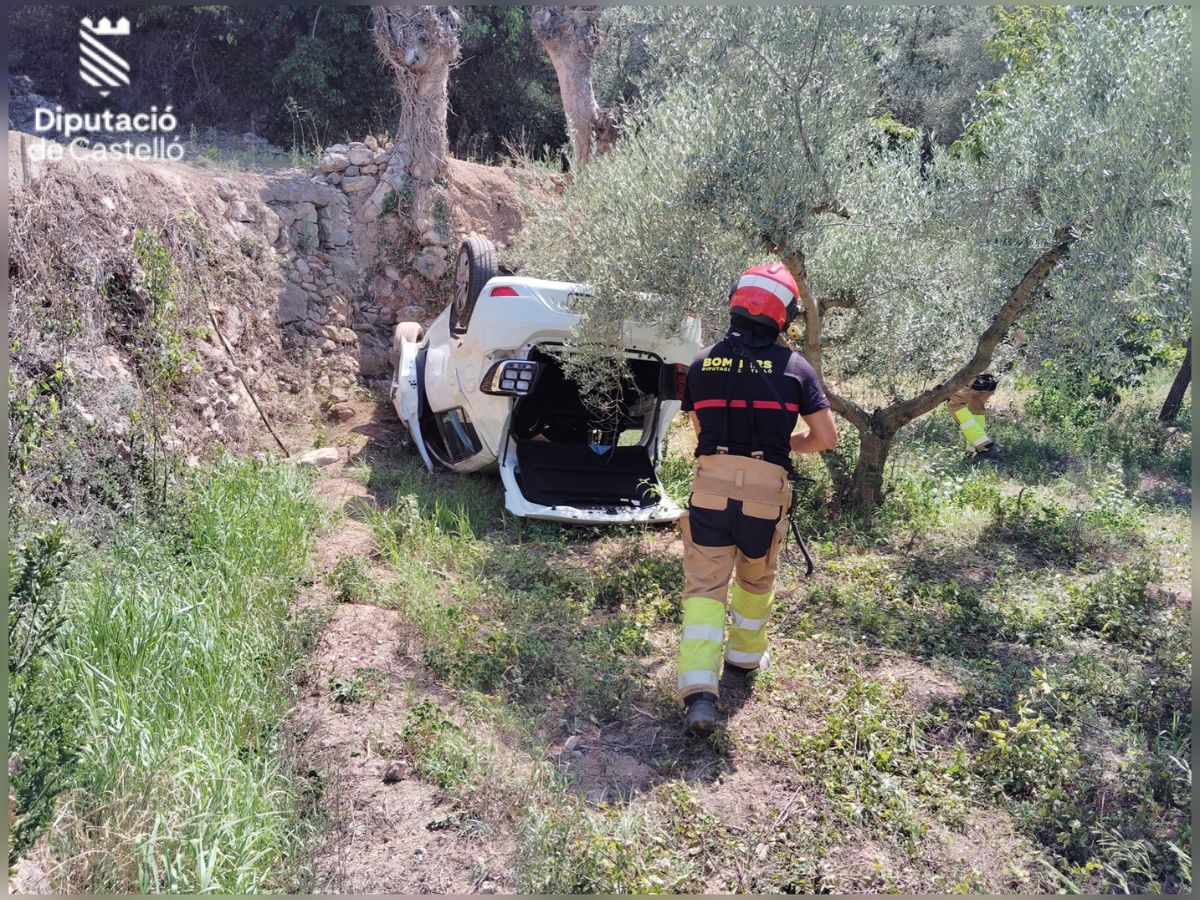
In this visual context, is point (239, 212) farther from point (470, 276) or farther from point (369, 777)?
point (369, 777)

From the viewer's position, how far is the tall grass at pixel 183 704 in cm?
278

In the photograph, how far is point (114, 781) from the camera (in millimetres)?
2990

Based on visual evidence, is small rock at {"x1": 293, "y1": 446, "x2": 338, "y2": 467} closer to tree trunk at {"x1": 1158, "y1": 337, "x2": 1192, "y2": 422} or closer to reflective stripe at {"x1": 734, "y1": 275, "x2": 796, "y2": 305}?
reflective stripe at {"x1": 734, "y1": 275, "x2": 796, "y2": 305}

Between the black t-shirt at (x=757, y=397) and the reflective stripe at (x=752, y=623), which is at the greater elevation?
the black t-shirt at (x=757, y=397)

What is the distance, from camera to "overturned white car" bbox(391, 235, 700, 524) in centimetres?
635

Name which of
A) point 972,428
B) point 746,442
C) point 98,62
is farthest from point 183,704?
point 98,62

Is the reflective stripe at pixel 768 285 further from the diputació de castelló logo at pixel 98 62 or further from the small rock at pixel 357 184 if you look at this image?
the diputació de castelló logo at pixel 98 62

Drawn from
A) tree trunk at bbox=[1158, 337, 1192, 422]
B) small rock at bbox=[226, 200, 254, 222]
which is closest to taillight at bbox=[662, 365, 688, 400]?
small rock at bbox=[226, 200, 254, 222]

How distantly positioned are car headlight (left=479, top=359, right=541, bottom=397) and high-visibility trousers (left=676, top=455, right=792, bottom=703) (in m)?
2.27

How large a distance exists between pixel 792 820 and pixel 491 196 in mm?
10474

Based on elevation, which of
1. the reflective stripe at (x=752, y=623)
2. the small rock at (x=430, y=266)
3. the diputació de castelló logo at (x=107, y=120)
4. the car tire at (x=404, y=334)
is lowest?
the reflective stripe at (x=752, y=623)

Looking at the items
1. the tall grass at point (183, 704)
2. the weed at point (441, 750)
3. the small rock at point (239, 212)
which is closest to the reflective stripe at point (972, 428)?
the tall grass at point (183, 704)

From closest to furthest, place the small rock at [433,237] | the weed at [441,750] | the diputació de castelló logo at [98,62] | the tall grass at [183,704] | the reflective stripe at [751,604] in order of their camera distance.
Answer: the tall grass at [183,704]
the weed at [441,750]
the reflective stripe at [751,604]
the small rock at [433,237]
the diputació de castelló logo at [98,62]

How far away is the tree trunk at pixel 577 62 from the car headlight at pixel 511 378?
274 inches
